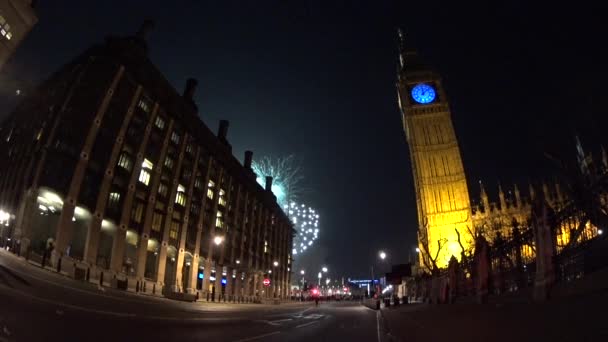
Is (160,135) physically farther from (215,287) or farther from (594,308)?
(594,308)

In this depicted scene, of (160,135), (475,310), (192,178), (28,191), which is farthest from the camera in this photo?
(192,178)

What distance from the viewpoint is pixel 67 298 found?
15.8m

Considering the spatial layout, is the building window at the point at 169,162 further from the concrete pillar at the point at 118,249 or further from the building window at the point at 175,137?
the concrete pillar at the point at 118,249

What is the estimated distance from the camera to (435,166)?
2933 inches

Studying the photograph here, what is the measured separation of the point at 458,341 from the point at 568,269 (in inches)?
111

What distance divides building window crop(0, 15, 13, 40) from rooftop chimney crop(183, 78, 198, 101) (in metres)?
30.5

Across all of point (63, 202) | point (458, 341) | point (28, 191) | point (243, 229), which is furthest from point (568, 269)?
point (243, 229)

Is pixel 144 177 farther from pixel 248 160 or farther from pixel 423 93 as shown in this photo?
pixel 423 93

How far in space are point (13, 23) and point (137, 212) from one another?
23109 mm

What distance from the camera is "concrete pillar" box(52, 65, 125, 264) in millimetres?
31938

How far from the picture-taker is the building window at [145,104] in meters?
45.1

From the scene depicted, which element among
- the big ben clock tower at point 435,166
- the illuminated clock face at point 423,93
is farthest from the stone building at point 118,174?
the illuminated clock face at point 423,93

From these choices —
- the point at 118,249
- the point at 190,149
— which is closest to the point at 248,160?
the point at 190,149

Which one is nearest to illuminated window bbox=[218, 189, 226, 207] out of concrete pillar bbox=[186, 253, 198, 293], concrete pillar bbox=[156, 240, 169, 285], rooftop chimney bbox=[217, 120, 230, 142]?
rooftop chimney bbox=[217, 120, 230, 142]
